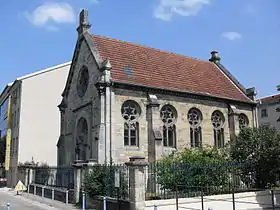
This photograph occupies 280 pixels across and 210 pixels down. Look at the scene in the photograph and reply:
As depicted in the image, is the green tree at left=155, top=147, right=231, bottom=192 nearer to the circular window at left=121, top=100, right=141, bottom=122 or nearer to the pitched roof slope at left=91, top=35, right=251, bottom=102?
the circular window at left=121, top=100, right=141, bottom=122

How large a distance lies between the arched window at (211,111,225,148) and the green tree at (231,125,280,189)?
7.58 meters

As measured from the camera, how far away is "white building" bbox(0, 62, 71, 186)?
39.0m

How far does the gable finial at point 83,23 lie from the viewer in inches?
1147

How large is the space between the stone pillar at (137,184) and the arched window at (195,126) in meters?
13.1

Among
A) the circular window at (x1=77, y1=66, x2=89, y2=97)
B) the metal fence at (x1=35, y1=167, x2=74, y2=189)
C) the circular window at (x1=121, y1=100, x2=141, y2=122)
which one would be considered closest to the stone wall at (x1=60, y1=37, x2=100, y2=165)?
the circular window at (x1=77, y1=66, x2=89, y2=97)

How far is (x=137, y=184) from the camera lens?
1558 centimetres

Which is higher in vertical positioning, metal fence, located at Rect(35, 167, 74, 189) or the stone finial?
the stone finial

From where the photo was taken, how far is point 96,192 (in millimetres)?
18297

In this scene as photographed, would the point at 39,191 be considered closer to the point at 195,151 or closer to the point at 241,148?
the point at 195,151

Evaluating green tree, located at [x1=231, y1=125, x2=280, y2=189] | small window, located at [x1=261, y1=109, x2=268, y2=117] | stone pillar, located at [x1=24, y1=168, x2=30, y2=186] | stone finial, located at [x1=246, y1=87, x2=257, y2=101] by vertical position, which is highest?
small window, located at [x1=261, y1=109, x2=268, y2=117]

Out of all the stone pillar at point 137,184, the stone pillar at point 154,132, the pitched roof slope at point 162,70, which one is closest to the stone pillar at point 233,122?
the pitched roof slope at point 162,70

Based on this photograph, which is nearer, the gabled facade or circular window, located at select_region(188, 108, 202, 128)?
the gabled facade

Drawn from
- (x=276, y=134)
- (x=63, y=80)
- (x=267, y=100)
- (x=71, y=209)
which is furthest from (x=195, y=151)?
(x=267, y=100)

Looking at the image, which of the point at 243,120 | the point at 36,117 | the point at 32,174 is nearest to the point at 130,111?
the point at 32,174
